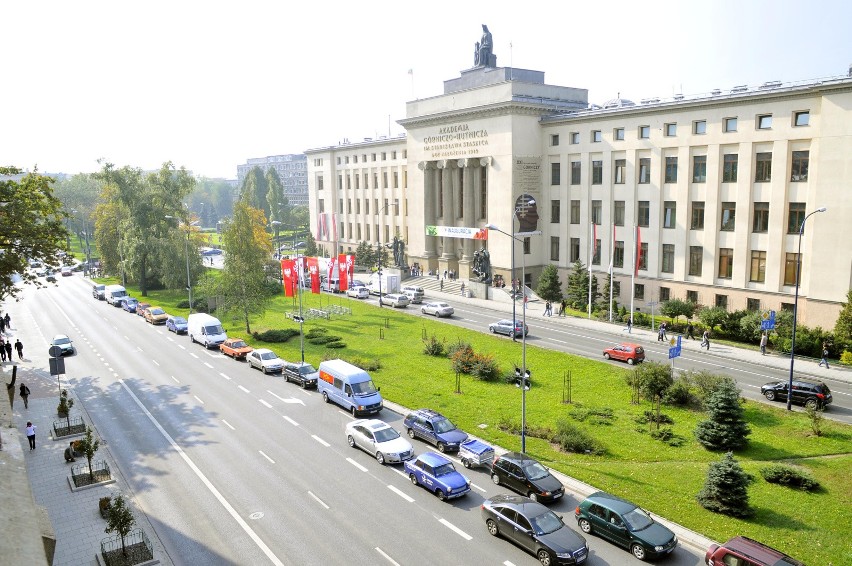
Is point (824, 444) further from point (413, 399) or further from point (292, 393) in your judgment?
point (292, 393)

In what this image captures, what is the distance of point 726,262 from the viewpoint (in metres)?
52.4

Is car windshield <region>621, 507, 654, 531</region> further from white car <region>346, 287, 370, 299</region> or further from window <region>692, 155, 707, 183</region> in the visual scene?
white car <region>346, 287, 370, 299</region>

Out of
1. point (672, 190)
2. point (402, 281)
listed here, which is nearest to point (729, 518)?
point (672, 190)

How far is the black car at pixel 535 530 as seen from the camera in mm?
17844

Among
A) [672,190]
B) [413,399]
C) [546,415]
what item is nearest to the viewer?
[546,415]

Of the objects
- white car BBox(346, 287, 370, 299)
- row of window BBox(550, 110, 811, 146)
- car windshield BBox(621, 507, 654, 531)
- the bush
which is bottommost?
the bush

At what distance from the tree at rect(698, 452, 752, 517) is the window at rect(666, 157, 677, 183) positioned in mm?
40193

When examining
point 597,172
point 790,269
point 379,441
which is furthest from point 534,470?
point 597,172

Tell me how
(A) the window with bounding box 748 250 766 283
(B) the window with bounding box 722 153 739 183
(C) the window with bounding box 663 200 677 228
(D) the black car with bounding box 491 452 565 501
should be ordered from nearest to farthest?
1. (D) the black car with bounding box 491 452 565 501
2. (A) the window with bounding box 748 250 766 283
3. (B) the window with bounding box 722 153 739 183
4. (C) the window with bounding box 663 200 677 228

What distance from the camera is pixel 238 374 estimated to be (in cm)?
4088

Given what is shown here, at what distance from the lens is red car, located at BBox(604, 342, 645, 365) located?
40.2 meters

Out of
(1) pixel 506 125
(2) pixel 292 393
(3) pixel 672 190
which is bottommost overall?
(2) pixel 292 393

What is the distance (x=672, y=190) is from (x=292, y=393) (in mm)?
39743

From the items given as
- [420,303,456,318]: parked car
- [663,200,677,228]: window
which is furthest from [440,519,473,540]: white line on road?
[663,200,677,228]: window
